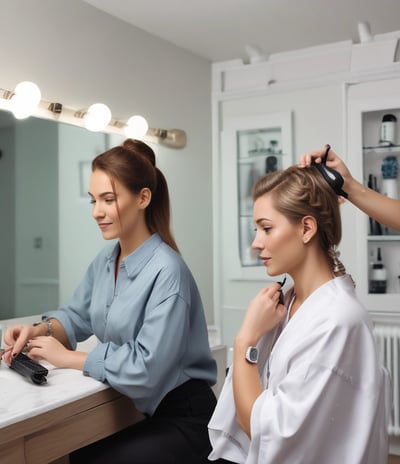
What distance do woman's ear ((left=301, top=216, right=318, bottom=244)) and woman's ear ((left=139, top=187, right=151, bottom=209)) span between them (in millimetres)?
609

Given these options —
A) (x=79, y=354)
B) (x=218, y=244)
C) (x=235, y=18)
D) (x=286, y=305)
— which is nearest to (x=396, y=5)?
(x=235, y=18)

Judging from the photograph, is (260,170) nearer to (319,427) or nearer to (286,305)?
(286,305)

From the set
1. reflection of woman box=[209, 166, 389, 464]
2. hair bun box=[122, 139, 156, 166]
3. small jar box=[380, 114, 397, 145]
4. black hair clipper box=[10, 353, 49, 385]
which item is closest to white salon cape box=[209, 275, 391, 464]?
reflection of woman box=[209, 166, 389, 464]

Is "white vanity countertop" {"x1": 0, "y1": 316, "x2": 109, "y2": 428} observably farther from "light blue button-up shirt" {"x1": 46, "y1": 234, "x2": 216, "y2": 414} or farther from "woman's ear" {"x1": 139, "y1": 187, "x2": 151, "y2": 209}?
"woman's ear" {"x1": 139, "y1": 187, "x2": 151, "y2": 209}

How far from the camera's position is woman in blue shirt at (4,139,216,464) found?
1.41 metres

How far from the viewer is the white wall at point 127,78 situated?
208 centimetres

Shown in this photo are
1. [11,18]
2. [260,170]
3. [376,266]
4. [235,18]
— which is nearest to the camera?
[11,18]

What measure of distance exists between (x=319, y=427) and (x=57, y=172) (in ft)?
5.05

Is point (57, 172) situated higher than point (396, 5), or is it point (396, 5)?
point (396, 5)

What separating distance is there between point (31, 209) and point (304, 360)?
1.39m

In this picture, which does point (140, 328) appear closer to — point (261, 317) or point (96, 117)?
point (261, 317)

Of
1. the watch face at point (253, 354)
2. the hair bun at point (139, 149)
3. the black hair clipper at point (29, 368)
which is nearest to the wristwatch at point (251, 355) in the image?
the watch face at point (253, 354)

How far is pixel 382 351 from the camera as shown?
269cm

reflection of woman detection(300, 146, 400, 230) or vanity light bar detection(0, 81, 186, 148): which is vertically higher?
vanity light bar detection(0, 81, 186, 148)
